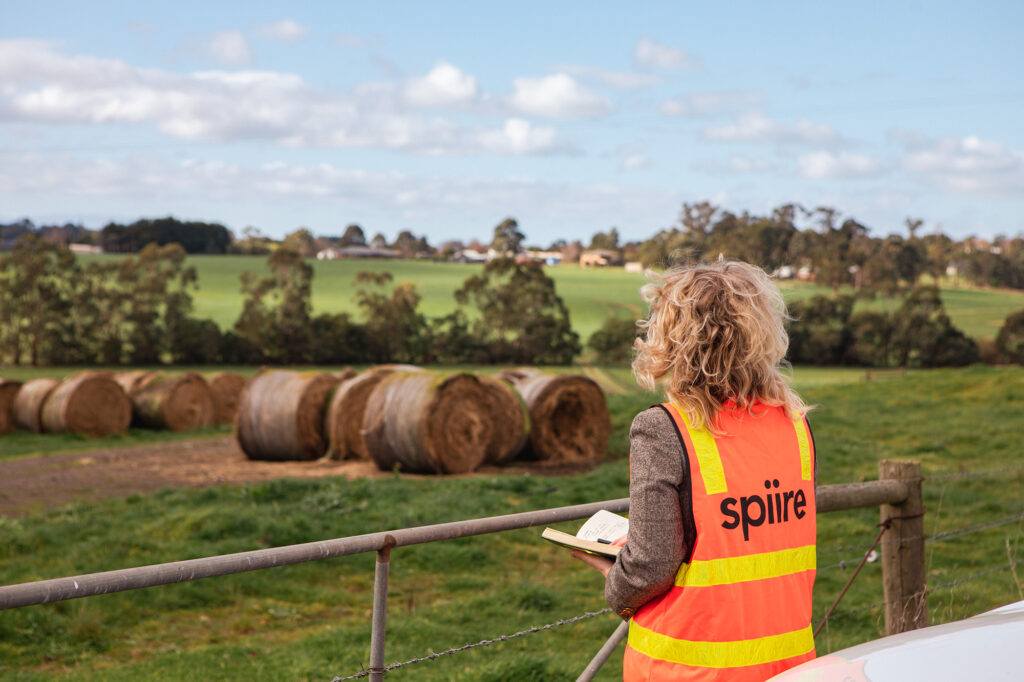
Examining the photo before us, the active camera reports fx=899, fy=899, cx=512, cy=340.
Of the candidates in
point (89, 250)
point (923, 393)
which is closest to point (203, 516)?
point (923, 393)

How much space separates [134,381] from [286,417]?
1034 cm

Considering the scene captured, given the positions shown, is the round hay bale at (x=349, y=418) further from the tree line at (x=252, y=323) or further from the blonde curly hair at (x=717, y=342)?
the tree line at (x=252, y=323)

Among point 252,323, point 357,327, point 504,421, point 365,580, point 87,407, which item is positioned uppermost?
point 252,323

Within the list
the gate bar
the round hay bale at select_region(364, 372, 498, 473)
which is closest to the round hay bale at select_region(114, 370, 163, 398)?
the round hay bale at select_region(364, 372, 498, 473)

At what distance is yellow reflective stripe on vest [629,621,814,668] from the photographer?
2043 millimetres

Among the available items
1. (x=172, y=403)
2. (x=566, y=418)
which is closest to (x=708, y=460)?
(x=566, y=418)

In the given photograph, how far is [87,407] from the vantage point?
71.3 ft

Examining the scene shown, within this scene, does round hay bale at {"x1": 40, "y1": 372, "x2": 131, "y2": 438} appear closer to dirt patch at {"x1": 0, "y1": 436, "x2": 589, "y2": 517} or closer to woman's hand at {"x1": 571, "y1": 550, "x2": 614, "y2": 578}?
dirt patch at {"x1": 0, "y1": 436, "x2": 589, "y2": 517}

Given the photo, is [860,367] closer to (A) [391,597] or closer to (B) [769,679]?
(A) [391,597]

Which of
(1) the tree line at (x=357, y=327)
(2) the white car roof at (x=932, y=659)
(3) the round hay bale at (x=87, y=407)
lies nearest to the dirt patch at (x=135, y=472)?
(3) the round hay bale at (x=87, y=407)

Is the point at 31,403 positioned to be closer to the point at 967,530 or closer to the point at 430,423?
the point at 430,423

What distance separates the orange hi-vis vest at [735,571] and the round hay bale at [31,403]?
76.1 feet

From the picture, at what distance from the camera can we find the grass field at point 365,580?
590cm

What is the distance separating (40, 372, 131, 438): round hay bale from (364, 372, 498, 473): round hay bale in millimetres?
10518
